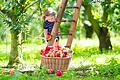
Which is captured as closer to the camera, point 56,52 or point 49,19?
point 56,52

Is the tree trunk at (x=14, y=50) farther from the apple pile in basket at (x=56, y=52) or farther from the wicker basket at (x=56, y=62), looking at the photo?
the wicker basket at (x=56, y=62)

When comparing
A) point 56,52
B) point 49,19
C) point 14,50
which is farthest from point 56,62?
point 14,50

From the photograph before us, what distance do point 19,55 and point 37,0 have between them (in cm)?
154

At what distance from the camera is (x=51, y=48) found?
8711 millimetres

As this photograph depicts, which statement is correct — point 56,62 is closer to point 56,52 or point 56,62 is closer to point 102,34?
point 56,52

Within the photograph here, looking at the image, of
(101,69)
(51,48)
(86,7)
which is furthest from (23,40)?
(86,7)

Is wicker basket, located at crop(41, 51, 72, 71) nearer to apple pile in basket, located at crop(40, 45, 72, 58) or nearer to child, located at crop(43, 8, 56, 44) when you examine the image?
apple pile in basket, located at crop(40, 45, 72, 58)

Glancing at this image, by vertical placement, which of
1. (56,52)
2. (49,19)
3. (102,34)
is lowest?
(102,34)

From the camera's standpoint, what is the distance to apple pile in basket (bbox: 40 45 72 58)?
28.1 ft

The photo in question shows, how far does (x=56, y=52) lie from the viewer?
8.60m

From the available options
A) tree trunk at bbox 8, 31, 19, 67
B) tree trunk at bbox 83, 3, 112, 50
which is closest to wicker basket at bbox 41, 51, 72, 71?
tree trunk at bbox 8, 31, 19, 67

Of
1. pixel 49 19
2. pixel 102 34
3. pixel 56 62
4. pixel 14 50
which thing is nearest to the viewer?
pixel 56 62

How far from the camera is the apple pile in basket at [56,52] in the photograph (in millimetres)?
8562

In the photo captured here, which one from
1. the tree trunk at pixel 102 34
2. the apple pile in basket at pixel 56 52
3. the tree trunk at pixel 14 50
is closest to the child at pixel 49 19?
the tree trunk at pixel 14 50
